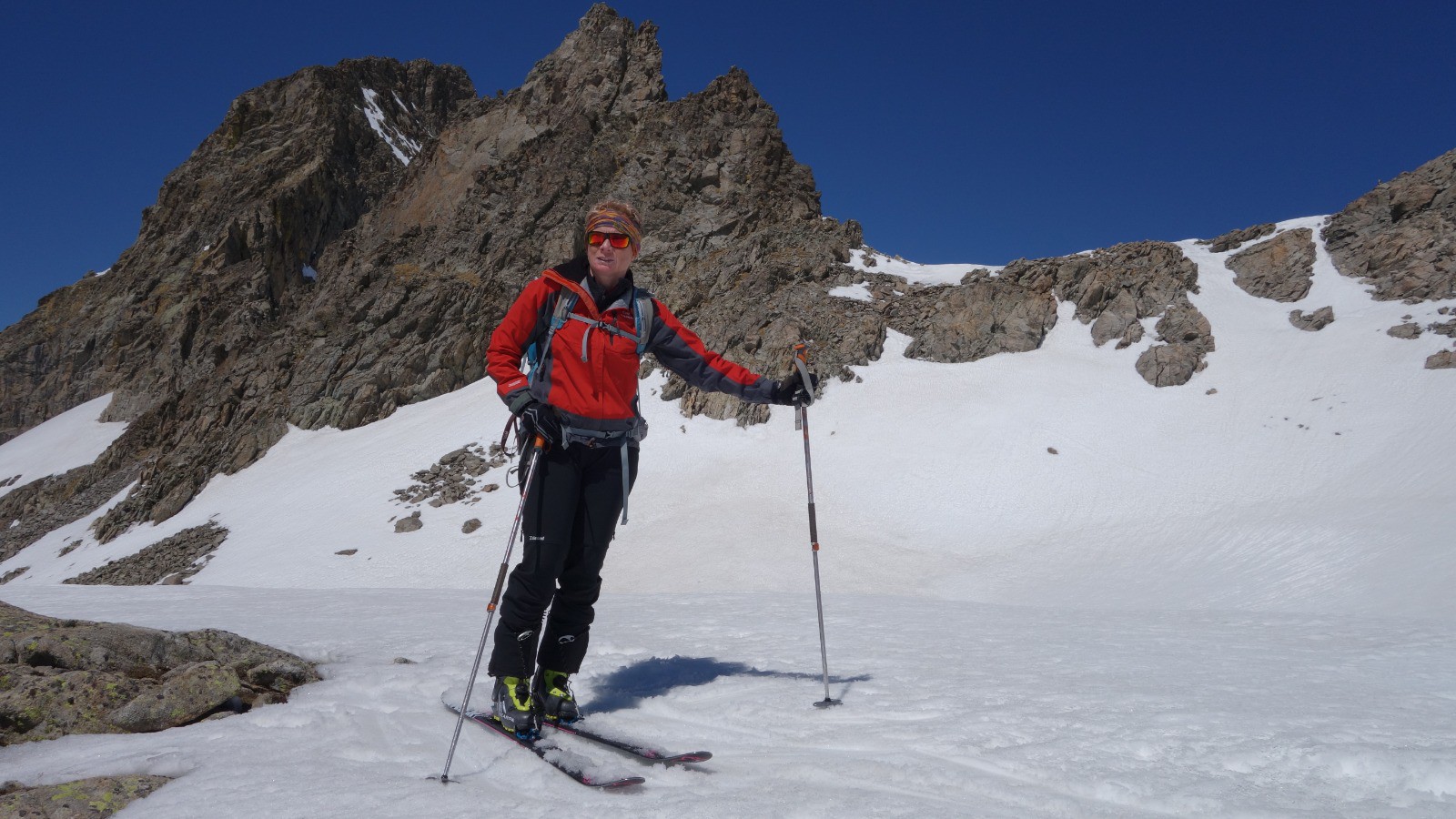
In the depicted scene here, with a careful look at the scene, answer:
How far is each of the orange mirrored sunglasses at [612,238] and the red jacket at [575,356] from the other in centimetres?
18

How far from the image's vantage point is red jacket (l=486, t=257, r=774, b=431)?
4184 millimetres

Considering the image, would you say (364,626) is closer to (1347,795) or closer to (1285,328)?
(1347,795)

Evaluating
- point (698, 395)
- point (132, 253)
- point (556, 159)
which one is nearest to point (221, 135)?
point (132, 253)

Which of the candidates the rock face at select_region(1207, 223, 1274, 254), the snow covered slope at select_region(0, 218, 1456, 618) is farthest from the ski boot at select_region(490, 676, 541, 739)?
the rock face at select_region(1207, 223, 1274, 254)

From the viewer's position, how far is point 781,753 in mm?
3590

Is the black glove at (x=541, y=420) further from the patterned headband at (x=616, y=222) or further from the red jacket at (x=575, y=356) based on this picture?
the patterned headband at (x=616, y=222)

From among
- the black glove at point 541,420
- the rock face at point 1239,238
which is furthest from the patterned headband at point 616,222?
the rock face at point 1239,238

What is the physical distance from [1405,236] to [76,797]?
38.7m

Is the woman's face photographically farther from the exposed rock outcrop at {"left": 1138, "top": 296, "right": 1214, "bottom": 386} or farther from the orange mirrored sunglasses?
the exposed rock outcrop at {"left": 1138, "top": 296, "right": 1214, "bottom": 386}

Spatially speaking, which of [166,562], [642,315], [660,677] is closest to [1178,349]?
[660,677]

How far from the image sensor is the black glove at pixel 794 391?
491 cm

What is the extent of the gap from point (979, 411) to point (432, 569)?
19.6 metres

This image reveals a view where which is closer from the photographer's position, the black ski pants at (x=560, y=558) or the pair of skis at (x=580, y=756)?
the pair of skis at (x=580, y=756)

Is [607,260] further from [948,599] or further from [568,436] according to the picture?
[948,599]
